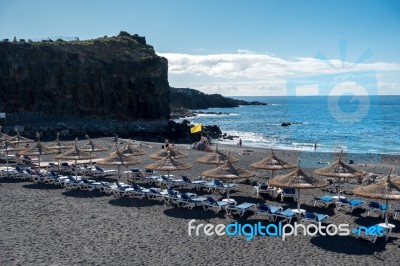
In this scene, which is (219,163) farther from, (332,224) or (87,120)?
(87,120)

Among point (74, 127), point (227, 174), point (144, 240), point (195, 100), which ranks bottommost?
point (144, 240)

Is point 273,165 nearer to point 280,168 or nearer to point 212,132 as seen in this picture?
point 280,168

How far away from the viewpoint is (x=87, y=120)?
2232 inches

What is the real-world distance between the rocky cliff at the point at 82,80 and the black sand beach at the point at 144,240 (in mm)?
43857

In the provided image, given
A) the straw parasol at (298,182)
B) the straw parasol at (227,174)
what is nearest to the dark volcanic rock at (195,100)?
the straw parasol at (227,174)

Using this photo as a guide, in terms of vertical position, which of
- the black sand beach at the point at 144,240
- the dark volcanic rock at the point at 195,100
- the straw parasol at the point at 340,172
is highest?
the dark volcanic rock at the point at 195,100

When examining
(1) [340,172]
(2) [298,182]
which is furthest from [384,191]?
(1) [340,172]

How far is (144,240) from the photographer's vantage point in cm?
1202

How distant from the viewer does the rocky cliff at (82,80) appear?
56.7 meters

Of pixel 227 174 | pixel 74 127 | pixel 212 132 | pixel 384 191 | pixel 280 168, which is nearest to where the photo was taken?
pixel 384 191

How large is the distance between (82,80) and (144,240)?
51.0 meters

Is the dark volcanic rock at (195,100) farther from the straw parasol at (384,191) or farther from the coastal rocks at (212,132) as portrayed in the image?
the straw parasol at (384,191)

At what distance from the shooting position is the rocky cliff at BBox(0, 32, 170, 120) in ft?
186

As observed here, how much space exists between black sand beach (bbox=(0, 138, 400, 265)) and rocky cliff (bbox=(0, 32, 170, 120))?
43.9 meters
